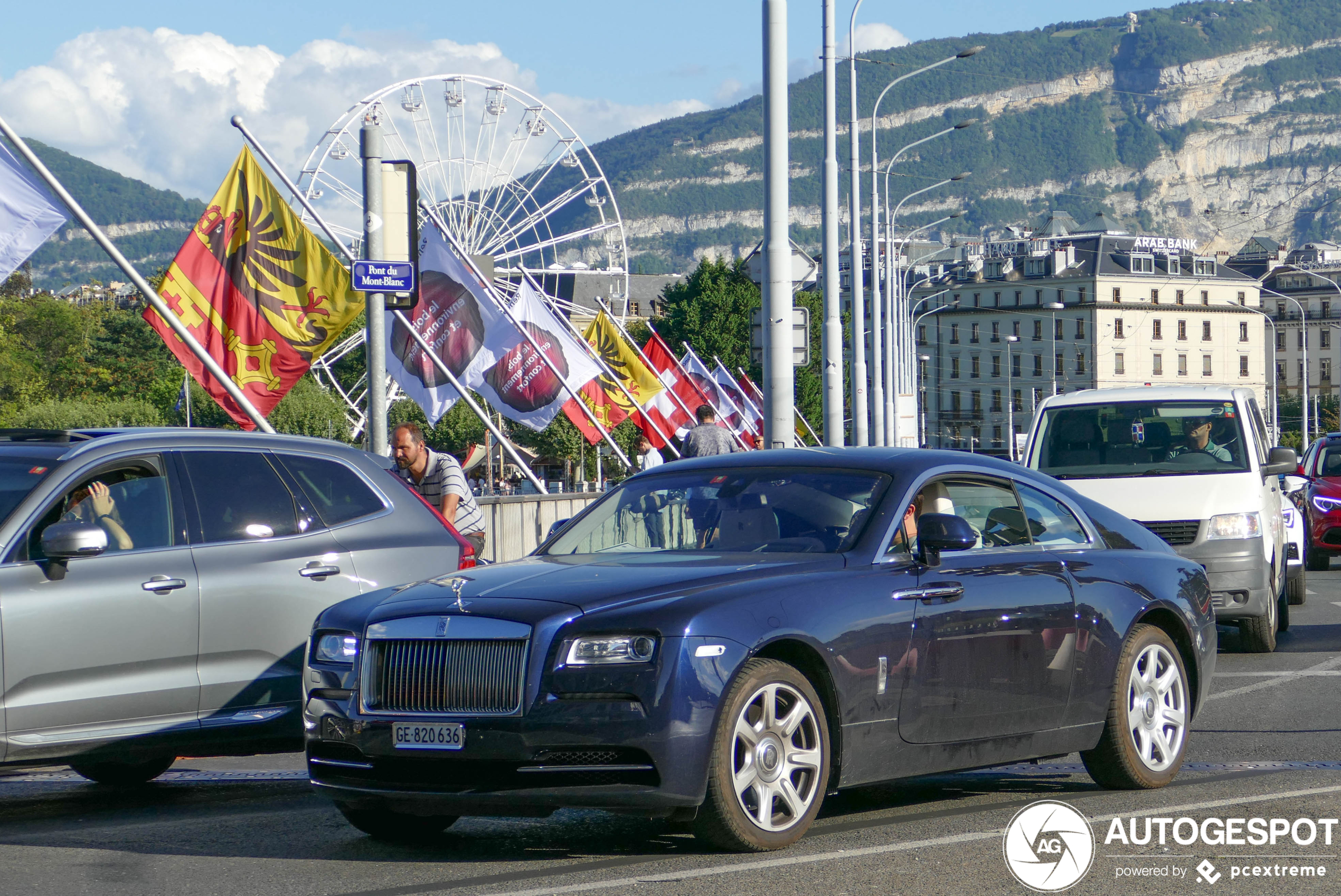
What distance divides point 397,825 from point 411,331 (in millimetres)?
10907

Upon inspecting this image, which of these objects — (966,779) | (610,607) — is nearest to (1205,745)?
(966,779)

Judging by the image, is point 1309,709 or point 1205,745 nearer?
point 1205,745

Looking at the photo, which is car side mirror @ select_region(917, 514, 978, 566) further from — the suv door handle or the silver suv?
the suv door handle

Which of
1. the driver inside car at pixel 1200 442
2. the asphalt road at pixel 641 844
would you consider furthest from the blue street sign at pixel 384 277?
the driver inside car at pixel 1200 442

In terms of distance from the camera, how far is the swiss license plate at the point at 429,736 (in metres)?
5.77

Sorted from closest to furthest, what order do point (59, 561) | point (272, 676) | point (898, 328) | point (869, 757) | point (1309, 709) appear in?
point (869, 757) → point (59, 561) → point (272, 676) → point (1309, 709) → point (898, 328)

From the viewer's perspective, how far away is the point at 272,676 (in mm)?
7633

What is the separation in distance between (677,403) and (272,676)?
3214 centimetres

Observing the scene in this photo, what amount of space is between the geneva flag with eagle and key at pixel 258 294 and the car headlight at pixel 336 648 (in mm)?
9645

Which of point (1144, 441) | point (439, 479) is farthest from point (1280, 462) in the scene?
point (439, 479)

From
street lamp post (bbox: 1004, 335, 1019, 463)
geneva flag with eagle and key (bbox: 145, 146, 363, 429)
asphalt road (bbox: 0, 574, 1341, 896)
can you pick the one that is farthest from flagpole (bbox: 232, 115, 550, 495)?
street lamp post (bbox: 1004, 335, 1019, 463)

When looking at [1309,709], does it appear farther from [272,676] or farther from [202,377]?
[202,377]

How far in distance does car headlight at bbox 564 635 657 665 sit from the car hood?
0.13 m

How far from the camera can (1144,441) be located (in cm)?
1395
